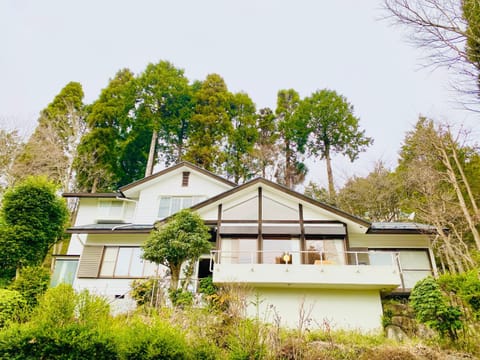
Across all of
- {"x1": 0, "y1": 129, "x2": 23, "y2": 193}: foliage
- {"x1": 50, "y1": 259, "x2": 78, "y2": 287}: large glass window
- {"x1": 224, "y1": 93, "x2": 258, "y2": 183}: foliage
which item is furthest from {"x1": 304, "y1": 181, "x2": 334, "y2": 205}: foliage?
{"x1": 0, "y1": 129, "x2": 23, "y2": 193}: foliage

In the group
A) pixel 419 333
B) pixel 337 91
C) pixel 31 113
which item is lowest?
pixel 419 333

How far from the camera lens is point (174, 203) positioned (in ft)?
56.5

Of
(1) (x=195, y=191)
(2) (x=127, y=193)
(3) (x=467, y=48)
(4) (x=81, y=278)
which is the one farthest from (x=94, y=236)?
(3) (x=467, y=48)

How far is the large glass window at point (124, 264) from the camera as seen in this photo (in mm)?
14141

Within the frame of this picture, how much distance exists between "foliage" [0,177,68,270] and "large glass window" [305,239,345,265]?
1052 centimetres

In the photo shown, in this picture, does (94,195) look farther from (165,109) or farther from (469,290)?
(469,290)

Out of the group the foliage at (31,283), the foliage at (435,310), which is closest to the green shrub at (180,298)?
the foliage at (31,283)

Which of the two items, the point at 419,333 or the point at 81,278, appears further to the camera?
the point at 81,278

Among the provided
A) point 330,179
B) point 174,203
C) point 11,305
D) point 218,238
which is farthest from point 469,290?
point 330,179

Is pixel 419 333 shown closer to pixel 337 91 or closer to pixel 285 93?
pixel 337 91

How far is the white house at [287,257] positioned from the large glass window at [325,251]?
41mm

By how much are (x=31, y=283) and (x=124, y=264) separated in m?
4.90

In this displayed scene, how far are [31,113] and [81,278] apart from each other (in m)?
16.0

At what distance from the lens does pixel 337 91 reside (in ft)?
86.3
